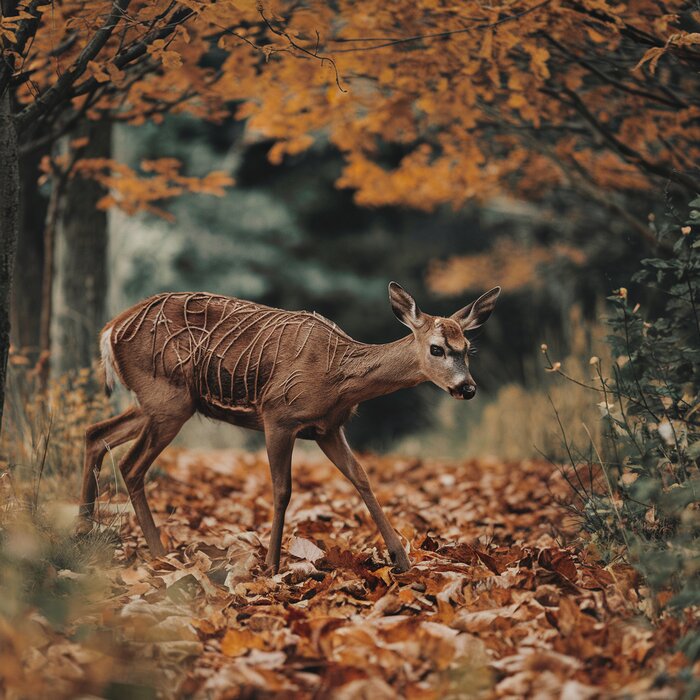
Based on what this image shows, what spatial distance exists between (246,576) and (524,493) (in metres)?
2.88

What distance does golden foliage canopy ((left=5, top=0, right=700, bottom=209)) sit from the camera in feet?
14.0

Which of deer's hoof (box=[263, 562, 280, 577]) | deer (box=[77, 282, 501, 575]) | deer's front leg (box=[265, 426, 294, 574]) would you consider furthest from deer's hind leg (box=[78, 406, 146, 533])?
deer's hoof (box=[263, 562, 280, 577])

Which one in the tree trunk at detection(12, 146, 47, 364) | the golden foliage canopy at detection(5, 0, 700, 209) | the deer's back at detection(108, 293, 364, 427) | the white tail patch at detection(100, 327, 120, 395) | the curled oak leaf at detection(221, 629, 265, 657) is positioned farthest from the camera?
the tree trunk at detection(12, 146, 47, 364)

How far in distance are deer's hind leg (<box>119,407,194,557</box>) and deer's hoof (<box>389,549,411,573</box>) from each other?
117 centimetres

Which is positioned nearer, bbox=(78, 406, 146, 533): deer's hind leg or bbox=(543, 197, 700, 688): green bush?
bbox=(543, 197, 700, 688): green bush

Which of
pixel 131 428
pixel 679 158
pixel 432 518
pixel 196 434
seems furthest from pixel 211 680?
pixel 196 434

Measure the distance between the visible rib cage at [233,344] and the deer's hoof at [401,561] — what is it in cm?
86

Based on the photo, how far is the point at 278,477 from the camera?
Answer: 4094 millimetres

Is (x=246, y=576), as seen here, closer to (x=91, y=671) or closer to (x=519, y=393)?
(x=91, y=671)

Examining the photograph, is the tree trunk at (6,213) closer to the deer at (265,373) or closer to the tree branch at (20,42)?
the tree branch at (20,42)

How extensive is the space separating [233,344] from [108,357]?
2.26 ft

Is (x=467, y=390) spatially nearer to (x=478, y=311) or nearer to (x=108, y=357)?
(x=478, y=311)

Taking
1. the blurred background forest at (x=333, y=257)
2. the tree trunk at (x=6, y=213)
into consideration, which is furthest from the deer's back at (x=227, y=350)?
the blurred background forest at (x=333, y=257)

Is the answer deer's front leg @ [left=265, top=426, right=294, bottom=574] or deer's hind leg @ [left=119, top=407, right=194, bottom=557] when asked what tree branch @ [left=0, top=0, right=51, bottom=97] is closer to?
deer's hind leg @ [left=119, top=407, right=194, bottom=557]
